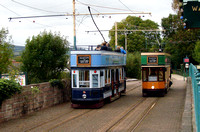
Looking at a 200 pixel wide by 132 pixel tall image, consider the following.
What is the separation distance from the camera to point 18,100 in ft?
52.2

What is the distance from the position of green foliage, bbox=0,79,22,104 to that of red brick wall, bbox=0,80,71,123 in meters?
0.22

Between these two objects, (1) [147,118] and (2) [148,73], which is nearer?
(1) [147,118]

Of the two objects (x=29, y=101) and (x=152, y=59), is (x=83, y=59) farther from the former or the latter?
(x=152, y=59)

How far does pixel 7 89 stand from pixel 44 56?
8.03m

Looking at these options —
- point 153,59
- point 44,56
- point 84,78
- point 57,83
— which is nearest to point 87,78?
point 84,78

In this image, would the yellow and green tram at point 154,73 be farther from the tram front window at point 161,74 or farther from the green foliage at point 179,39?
the green foliage at point 179,39

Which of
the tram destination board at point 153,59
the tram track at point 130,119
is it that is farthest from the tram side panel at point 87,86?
the tram destination board at point 153,59

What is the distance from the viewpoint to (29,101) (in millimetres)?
17031

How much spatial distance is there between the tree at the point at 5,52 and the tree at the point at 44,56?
35.3 inches

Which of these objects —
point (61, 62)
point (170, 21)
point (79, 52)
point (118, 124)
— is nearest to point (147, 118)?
point (118, 124)

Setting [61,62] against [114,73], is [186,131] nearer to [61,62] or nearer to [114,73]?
[114,73]

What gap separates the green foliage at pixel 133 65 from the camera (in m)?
54.9

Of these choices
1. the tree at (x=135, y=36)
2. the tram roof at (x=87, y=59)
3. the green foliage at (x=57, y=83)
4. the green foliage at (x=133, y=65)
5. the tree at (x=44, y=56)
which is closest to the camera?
the tram roof at (x=87, y=59)

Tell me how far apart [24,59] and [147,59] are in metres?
8.94
